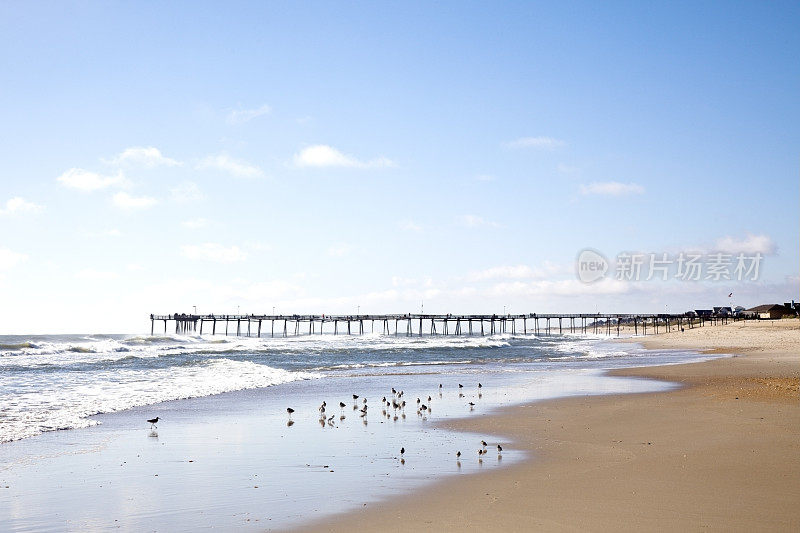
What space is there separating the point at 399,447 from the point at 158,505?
4829 mm

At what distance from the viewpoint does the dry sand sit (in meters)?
7.12

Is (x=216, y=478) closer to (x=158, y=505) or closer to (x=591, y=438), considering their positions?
(x=158, y=505)

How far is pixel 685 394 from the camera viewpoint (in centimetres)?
1919

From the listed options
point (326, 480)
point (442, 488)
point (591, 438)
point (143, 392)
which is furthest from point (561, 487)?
point (143, 392)

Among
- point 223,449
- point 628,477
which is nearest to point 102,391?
point 223,449

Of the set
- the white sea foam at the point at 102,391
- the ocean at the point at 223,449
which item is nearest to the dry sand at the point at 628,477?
the ocean at the point at 223,449

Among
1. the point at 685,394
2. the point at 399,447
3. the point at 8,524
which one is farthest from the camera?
the point at 685,394

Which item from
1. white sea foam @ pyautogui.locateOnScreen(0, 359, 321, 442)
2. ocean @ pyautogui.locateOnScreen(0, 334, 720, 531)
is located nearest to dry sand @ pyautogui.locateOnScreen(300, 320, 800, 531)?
ocean @ pyautogui.locateOnScreen(0, 334, 720, 531)

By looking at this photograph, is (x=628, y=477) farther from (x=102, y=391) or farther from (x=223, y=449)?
(x=102, y=391)

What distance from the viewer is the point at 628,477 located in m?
9.05

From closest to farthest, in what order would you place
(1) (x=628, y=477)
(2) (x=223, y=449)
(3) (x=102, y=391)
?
(1) (x=628, y=477), (2) (x=223, y=449), (3) (x=102, y=391)

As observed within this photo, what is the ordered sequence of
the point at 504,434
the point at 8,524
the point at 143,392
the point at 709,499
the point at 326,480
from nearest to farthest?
the point at 8,524 < the point at 709,499 < the point at 326,480 < the point at 504,434 < the point at 143,392

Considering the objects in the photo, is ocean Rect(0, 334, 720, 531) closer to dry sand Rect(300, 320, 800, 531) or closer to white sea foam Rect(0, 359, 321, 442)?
white sea foam Rect(0, 359, 321, 442)

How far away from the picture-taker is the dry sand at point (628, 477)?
7.12 meters
